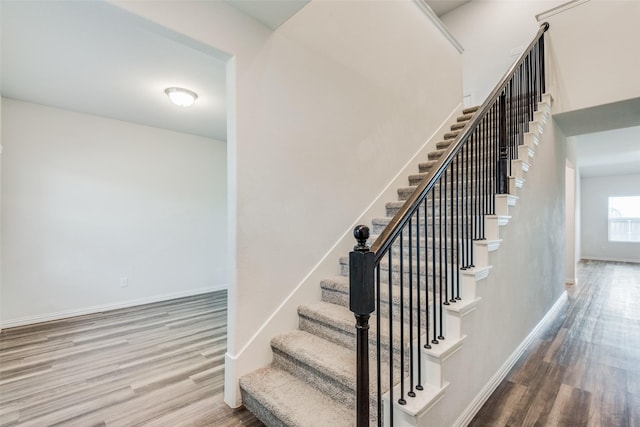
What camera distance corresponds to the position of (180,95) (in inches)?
123

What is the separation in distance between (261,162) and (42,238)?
3341 millimetres

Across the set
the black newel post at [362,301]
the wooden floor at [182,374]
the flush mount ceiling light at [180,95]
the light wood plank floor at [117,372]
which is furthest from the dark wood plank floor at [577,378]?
the flush mount ceiling light at [180,95]

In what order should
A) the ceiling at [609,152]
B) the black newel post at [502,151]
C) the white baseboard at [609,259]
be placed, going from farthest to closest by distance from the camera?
1. the white baseboard at [609,259]
2. the ceiling at [609,152]
3. the black newel post at [502,151]

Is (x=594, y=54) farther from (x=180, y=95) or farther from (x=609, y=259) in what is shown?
(x=609, y=259)

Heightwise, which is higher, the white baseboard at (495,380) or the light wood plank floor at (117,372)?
the white baseboard at (495,380)

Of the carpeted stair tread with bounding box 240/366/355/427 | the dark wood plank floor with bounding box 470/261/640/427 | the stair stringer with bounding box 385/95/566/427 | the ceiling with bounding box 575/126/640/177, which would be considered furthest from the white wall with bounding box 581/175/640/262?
the carpeted stair tread with bounding box 240/366/355/427

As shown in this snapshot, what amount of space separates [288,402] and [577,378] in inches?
87.3

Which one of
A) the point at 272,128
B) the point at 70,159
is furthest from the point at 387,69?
the point at 70,159

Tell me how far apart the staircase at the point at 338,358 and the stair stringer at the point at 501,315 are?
0.11 ft

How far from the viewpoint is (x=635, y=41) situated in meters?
3.00

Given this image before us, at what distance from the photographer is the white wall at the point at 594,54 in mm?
3033

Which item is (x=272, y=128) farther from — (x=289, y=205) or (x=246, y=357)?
(x=246, y=357)

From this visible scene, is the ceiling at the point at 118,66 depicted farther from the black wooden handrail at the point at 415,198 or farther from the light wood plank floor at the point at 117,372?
the light wood plank floor at the point at 117,372

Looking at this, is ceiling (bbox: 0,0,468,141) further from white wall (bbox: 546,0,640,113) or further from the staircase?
white wall (bbox: 546,0,640,113)
